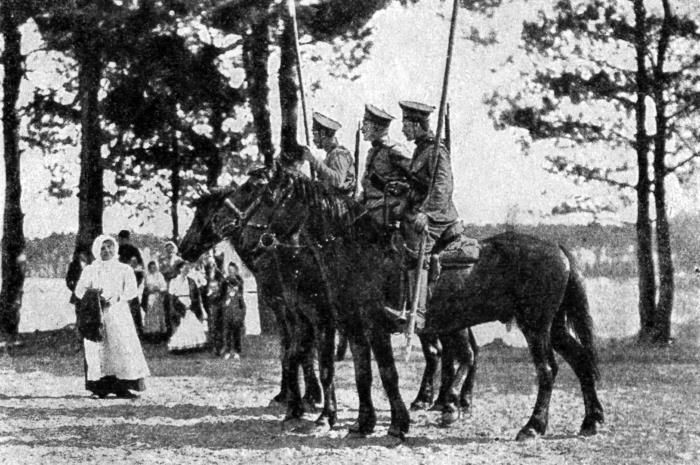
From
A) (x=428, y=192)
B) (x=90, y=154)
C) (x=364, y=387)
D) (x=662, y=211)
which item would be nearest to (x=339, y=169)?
(x=428, y=192)

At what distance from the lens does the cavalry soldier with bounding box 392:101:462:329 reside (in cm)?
859

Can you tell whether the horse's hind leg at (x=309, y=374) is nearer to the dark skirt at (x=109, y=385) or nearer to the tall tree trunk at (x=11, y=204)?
the dark skirt at (x=109, y=385)

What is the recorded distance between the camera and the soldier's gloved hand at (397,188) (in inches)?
342

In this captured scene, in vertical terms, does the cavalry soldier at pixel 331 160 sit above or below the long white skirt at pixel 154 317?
above

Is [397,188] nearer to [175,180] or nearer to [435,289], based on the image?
[435,289]

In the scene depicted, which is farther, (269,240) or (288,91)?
(288,91)

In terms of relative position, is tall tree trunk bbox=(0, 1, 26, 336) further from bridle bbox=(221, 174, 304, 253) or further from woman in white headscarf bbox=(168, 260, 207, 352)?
bridle bbox=(221, 174, 304, 253)

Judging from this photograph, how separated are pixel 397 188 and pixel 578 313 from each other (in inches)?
85.6

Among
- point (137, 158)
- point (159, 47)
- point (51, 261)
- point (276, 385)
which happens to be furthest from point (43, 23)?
point (51, 261)

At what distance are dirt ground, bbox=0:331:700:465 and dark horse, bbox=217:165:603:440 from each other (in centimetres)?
47

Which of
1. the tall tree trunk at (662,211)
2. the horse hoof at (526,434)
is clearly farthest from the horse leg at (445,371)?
the tall tree trunk at (662,211)

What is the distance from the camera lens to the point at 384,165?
29.1ft

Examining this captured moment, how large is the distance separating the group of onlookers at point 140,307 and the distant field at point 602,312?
39.0 inches

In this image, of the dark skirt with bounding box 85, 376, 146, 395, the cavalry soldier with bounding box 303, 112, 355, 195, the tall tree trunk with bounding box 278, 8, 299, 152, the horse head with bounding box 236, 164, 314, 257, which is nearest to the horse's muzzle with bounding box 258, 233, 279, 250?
the horse head with bounding box 236, 164, 314, 257
